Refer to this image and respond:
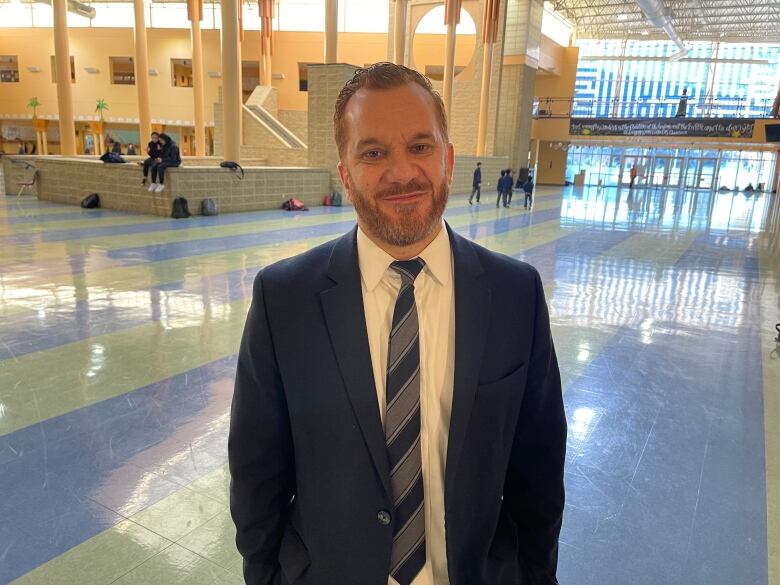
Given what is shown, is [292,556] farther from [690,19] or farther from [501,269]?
[690,19]

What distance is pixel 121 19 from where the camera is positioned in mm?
39062

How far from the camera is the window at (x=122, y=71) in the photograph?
3941 cm

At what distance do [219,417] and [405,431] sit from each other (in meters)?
2.62

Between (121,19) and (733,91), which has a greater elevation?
(121,19)

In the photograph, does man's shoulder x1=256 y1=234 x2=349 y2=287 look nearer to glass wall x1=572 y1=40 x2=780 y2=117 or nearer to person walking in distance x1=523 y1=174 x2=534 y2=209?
person walking in distance x1=523 y1=174 x2=534 y2=209

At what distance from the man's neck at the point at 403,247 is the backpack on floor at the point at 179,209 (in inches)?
514

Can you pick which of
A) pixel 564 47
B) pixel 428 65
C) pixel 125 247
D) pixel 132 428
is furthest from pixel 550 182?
pixel 132 428

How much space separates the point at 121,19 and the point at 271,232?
122ft

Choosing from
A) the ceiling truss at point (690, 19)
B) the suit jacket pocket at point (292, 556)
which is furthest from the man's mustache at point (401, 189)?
the ceiling truss at point (690, 19)

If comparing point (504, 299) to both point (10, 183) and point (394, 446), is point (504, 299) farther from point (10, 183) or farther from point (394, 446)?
point (10, 183)

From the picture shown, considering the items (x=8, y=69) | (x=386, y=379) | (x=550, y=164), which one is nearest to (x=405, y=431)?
(x=386, y=379)

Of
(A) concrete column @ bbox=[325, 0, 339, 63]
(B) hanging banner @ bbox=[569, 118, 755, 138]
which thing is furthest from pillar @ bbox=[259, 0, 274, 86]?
(B) hanging banner @ bbox=[569, 118, 755, 138]

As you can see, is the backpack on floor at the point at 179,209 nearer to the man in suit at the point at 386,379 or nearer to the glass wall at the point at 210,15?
the man in suit at the point at 386,379

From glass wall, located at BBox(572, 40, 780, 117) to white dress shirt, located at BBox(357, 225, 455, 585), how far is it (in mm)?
42662
